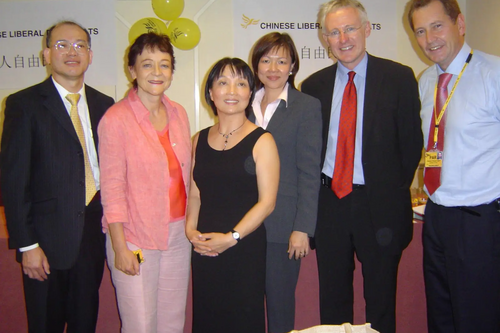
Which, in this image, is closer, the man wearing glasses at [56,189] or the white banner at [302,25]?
the man wearing glasses at [56,189]

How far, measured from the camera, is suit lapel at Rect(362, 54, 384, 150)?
6.06 ft

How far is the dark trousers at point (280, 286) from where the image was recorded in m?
1.80

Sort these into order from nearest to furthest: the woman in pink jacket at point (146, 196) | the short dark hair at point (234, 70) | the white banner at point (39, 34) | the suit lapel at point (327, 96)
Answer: the woman in pink jacket at point (146, 196) → the short dark hair at point (234, 70) → the suit lapel at point (327, 96) → the white banner at point (39, 34)

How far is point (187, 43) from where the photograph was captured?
4203 millimetres

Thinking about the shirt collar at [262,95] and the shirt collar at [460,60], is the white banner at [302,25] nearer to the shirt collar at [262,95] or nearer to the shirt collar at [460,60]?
the shirt collar at [262,95]

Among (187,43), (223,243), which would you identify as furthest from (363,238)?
(187,43)

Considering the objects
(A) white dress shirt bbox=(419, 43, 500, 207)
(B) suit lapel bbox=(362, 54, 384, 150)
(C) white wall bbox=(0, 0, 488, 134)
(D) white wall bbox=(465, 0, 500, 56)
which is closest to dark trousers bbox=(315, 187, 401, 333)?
(B) suit lapel bbox=(362, 54, 384, 150)

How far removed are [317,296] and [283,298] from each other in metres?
0.53

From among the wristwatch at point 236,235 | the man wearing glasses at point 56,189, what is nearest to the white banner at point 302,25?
the man wearing glasses at point 56,189

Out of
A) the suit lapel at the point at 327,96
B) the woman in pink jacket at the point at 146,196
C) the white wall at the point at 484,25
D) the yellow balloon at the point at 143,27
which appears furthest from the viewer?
the yellow balloon at the point at 143,27

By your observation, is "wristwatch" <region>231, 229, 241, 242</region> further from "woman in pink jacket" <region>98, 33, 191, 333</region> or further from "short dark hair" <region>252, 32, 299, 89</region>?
"short dark hair" <region>252, 32, 299, 89</region>

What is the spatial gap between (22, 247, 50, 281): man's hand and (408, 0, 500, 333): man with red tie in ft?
6.12

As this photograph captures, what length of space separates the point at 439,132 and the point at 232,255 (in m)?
1.16

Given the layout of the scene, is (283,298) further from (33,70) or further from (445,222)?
(33,70)
